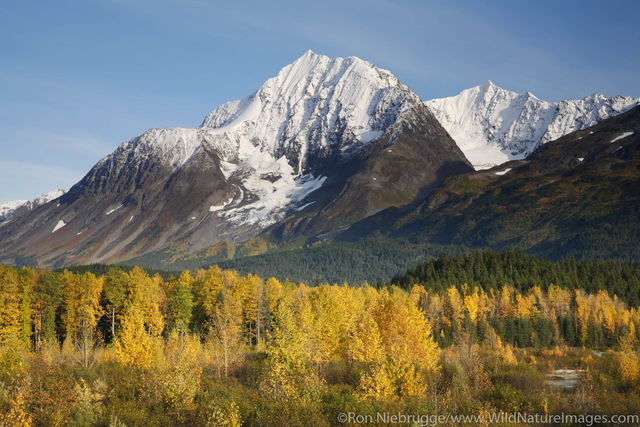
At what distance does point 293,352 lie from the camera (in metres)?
43.1

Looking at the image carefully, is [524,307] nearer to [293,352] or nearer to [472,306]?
[472,306]

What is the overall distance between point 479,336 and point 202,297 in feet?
209

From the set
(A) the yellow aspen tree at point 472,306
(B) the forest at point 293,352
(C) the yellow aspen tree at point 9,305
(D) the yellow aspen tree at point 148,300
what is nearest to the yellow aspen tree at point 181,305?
(B) the forest at point 293,352

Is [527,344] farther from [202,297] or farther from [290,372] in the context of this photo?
[290,372]

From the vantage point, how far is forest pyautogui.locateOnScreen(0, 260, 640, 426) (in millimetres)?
33250

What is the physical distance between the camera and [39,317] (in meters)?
82.2

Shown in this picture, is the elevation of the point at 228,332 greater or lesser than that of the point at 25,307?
lesser

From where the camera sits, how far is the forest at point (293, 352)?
33.2 metres

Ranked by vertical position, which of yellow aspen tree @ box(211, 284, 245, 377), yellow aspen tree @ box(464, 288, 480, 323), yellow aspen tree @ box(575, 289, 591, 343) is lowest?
yellow aspen tree @ box(575, 289, 591, 343)

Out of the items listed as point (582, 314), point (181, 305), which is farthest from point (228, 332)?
point (582, 314)

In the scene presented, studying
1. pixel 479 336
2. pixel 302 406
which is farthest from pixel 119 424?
pixel 479 336

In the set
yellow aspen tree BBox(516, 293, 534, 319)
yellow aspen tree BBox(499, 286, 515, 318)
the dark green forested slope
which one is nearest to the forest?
yellow aspen tree BBox(499, 286, 515, 318)

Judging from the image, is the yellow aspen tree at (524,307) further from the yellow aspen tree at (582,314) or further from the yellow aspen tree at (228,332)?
the yellow aspen tree at (228,332)

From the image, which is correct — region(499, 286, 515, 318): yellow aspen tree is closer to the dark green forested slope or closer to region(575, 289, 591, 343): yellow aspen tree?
the dark green forested slope
